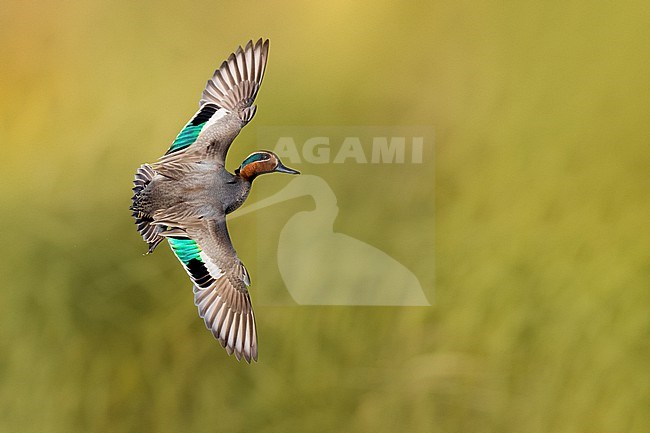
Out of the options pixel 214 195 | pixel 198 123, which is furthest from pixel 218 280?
pixel 198 123

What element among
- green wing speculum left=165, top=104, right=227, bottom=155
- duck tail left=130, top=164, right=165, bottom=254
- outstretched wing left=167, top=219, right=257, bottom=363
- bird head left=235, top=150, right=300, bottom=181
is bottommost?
outstretched wing left=167, top=219, right=257, bottom=363

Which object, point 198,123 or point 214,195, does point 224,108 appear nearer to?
point 198,123

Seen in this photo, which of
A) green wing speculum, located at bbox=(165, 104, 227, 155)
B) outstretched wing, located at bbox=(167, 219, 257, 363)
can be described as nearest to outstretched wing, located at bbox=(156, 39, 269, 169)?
green wing speculum, located at bbox=(165, 104, 227, 155)

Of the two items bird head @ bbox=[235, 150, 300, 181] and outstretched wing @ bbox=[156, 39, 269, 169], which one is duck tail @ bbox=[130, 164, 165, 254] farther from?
bird head @ bbox=[235, 150, 300, 181]

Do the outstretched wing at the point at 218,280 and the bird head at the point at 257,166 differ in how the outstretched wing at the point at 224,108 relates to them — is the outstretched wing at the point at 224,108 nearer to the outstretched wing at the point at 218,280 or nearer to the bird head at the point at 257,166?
the bird head at the point at 257,166

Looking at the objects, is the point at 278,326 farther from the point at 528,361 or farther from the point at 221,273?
the point at 528,361

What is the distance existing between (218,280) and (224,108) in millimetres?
391

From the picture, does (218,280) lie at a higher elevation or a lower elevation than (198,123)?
lower

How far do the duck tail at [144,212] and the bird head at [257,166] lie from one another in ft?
0.67

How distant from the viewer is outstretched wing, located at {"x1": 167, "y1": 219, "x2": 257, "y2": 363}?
156cm

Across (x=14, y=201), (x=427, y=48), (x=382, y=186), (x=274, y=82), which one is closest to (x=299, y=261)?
(x=382, y=186)

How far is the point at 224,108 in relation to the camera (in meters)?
1.62

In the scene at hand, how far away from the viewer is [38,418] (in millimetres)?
1972

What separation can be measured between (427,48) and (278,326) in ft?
2.76
